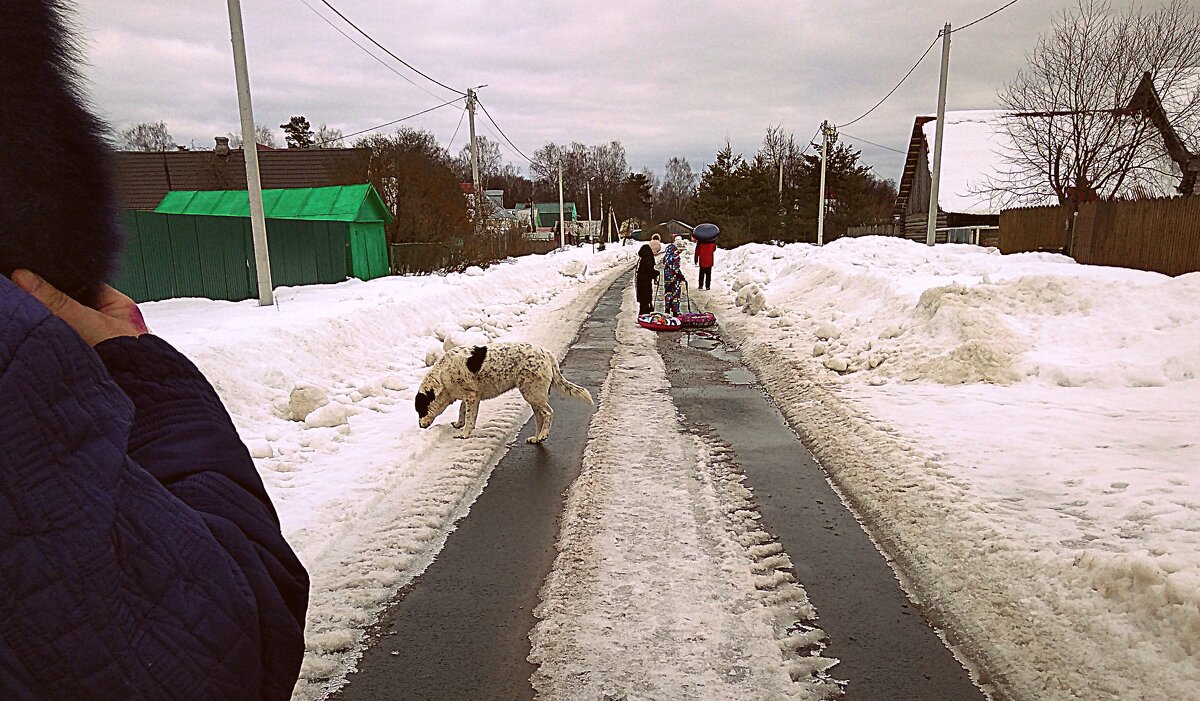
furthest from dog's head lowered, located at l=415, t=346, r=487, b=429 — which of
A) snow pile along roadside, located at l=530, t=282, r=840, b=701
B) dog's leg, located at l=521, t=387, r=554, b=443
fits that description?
snow pile along roadside, located at l=530, t=282, r=840, b=701

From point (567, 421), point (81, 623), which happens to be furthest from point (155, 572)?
point (567, 421)

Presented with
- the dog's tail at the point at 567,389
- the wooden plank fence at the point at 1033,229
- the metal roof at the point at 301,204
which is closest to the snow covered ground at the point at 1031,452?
the dog's tail at the point at 567,389

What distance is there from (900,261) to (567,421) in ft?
48.3

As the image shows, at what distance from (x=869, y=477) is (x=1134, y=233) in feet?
45.3

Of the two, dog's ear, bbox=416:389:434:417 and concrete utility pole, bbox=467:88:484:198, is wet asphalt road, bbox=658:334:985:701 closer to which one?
dog's ear, bbox=416:389:434:417

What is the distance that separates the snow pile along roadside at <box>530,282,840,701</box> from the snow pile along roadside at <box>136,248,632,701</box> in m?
0.96

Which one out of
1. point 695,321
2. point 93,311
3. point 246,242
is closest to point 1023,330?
point 695,321

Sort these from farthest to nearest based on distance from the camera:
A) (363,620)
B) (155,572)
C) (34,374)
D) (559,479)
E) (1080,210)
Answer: (1080,210), (559,479), (363,620), (155,572), (34,374)

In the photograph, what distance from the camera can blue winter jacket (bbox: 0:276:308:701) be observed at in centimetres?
75

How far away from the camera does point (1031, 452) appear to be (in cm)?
559

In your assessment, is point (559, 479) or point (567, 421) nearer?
point (559, 479)

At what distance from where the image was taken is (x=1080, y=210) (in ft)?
55.2

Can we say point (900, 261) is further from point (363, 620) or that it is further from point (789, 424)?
point (363, 620)

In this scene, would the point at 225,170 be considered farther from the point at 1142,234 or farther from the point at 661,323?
the point at 1142,234
